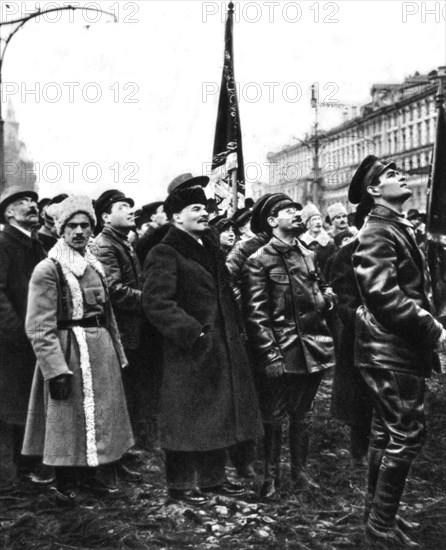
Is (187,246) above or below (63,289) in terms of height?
above

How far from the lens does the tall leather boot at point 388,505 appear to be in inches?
155

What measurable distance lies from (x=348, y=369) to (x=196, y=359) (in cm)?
143

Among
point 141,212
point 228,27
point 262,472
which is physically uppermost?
point 228,27

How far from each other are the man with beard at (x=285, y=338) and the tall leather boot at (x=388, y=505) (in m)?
1.05

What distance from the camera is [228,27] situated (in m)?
8.82

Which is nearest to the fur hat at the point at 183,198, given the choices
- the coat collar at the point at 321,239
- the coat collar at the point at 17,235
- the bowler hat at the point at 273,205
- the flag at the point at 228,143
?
the bowler hat at the point at 273,205

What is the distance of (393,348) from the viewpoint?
3.99 metres

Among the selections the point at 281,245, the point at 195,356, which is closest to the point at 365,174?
the point at 281,245

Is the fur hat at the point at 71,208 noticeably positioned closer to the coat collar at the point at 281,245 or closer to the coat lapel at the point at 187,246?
the coat lapel at the point at 187,246

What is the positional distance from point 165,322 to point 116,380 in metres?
0.59

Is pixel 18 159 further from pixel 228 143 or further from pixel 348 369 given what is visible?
pixel 348 369

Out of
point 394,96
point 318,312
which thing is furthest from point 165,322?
point 394,96

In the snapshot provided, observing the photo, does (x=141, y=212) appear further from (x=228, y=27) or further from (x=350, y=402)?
(x=350, y=402)

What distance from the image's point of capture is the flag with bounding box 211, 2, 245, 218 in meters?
7.99
